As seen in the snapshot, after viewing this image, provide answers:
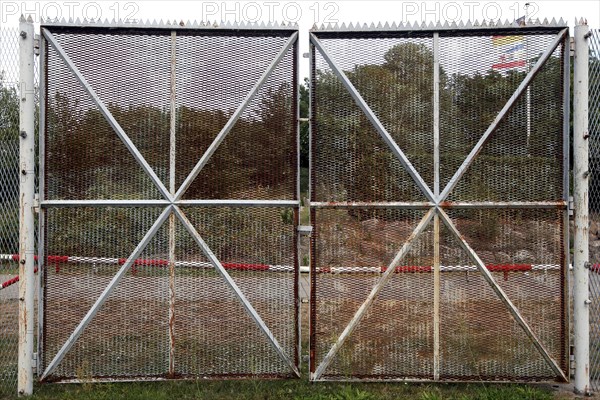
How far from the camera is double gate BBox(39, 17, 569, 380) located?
16.6 ft

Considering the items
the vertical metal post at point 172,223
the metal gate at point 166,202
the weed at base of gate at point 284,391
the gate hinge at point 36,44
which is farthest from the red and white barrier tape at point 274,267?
the gate hinge at point 36,44

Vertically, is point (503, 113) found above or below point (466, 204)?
above

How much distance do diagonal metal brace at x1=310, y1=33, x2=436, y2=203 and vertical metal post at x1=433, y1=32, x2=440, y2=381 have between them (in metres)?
0.13

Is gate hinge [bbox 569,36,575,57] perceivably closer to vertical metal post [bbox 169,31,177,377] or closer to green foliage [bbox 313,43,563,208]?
green foliage [bbox 313,43,563,208]

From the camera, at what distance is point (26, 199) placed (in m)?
4.96

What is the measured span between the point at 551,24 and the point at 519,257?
224 cm

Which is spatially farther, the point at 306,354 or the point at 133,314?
the point at 306,354

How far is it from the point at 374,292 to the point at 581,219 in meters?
2.08

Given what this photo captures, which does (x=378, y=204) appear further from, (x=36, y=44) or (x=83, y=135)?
(x=36, y=44)

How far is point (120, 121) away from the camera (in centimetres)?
506

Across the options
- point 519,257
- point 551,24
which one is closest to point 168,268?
point 519,257

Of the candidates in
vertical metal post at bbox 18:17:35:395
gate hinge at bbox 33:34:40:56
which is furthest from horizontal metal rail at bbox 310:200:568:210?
gate hinge at bbox 33:34:40:56

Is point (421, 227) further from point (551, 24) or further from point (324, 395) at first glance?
point (551, 24)

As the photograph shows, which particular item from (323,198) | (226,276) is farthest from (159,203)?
(323,198)
